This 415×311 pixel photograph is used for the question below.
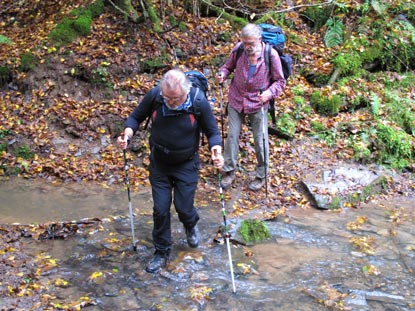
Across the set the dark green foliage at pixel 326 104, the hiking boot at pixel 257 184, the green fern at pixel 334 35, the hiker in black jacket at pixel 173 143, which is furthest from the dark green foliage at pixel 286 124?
the hiker in black jacket at pixel 173 143

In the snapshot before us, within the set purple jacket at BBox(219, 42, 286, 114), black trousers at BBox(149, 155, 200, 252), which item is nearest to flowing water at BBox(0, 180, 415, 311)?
black trousers at BBox(149, 155, 200, 252)

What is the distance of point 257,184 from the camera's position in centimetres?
801

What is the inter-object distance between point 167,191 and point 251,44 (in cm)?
287

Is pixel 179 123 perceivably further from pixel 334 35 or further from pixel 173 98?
pixel 334 35

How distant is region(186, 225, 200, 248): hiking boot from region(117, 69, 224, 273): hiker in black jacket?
348 millimetres

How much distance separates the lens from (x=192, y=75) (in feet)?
17.6

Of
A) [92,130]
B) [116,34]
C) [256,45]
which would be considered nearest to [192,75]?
[256,45]

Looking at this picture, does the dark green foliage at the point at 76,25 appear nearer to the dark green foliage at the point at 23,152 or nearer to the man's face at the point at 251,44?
the dark green foliage at the point at 23,152

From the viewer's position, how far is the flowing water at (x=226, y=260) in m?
4.96

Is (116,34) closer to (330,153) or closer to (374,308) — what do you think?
(330,153)

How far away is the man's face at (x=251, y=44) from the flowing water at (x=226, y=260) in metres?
2.57

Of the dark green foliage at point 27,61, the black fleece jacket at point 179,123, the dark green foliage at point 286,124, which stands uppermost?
the dark green foliage at point 27,61

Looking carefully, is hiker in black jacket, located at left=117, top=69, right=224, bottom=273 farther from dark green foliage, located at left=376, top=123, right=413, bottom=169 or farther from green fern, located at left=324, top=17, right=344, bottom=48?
green fern, located at left=324, top=17, right=344, bottom=48

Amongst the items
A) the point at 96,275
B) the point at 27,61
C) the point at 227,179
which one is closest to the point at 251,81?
the point at 227,179
